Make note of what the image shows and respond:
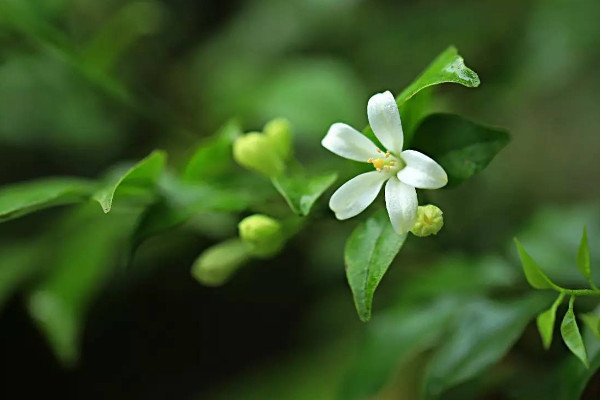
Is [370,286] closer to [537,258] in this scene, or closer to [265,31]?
[537,258]

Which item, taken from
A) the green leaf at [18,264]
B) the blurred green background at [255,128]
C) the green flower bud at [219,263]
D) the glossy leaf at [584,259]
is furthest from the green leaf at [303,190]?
the green leaf at [18,264]

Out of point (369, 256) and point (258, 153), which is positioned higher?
point (258, 153)

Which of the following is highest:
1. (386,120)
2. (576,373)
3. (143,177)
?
(143,177)

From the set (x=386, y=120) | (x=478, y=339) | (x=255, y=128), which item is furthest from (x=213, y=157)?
(x=255, y=128)

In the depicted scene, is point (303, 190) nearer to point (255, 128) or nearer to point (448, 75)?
point (448, 75)

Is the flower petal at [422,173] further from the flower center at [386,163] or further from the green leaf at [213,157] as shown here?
the green leaf at [213,157]

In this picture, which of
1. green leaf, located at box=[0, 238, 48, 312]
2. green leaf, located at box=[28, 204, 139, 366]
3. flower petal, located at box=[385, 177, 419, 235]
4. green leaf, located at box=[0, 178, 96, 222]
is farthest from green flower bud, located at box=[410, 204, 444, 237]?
green leaf, located at box=[0, 238, 48, 312]

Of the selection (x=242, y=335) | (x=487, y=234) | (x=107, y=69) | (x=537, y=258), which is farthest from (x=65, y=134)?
(x=537, y=258)
